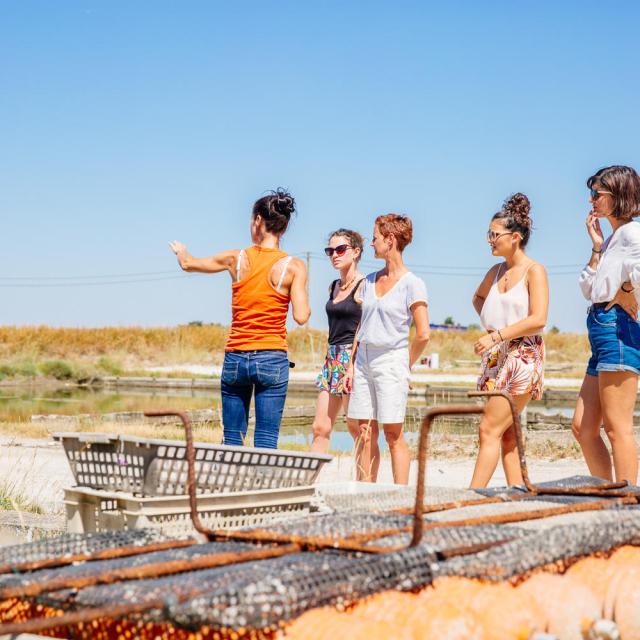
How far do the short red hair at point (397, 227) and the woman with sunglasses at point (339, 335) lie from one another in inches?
27.1

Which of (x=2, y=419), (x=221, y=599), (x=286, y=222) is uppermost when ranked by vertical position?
(x=286, y=222)

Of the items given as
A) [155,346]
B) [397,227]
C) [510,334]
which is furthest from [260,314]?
[155,346]

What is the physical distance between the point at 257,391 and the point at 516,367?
1500 millimetres

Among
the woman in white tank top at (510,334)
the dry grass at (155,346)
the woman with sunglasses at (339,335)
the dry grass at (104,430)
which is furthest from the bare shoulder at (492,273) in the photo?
the dry grass at (155,346)

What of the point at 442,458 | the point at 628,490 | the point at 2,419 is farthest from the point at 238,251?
the point at 2,419

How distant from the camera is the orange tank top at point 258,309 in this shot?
5.63 m

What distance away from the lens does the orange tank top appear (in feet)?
18.5

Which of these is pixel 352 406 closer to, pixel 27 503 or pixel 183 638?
pixel 27 503

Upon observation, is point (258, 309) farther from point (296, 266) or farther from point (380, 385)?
point (380, 385)

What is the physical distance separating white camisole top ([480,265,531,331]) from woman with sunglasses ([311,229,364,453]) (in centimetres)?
132

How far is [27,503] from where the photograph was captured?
618 centimetres

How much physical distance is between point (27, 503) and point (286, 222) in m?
2.48

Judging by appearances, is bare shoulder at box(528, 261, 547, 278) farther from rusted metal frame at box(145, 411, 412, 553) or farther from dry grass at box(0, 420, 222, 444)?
dry grass at box(0, 420, 222, 444)

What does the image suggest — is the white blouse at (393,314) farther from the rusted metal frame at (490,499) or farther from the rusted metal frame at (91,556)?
the rusted metal frame at (91,556)
